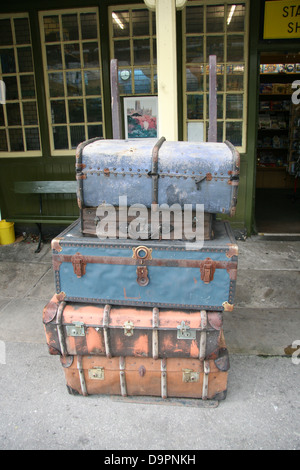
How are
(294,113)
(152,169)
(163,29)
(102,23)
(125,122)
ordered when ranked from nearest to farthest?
(152,169)
(163,29)
(102,23)
(125,122)
(294,113)

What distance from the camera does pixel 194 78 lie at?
5.49 m

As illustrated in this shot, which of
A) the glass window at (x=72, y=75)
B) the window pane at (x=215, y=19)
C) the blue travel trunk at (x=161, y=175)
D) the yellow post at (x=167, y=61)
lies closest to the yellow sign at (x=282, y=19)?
the window pane at (x=215, y=19)

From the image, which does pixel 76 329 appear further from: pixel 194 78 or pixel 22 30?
pixel 22 30

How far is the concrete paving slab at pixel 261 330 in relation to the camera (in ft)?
10.7

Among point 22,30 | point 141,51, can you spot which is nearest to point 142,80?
point 141,51

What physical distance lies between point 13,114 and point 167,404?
5.17 m

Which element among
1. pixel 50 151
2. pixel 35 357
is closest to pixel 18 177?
pixel 50 151

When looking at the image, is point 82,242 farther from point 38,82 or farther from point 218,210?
point 38,82

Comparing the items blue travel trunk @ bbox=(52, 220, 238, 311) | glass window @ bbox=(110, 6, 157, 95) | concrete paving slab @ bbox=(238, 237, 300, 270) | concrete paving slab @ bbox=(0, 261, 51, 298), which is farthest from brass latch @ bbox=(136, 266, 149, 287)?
glass window @ bbox=(110, 6, 157, 95)

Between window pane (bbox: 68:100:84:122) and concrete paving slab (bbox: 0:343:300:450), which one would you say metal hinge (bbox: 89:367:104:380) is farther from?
window pane (bbox: 68:100:84:122)

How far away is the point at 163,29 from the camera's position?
10.2 feet

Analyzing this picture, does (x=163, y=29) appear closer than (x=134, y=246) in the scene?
No

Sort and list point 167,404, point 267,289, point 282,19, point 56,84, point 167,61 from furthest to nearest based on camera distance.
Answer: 1. point 56,84
2. point 282,19
3. point 267,289
4. point 167,61
5. point 167,404

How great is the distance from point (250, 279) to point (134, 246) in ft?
8.49
